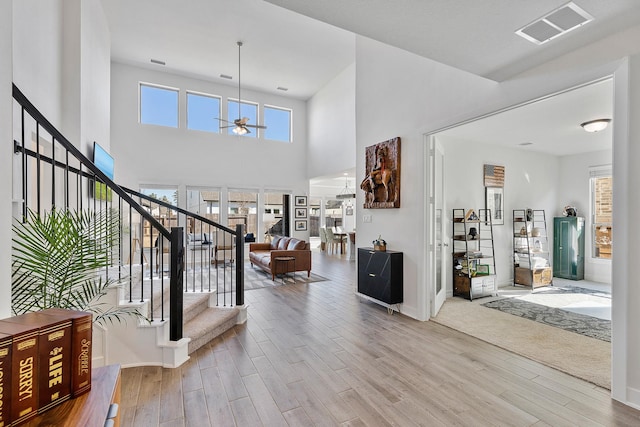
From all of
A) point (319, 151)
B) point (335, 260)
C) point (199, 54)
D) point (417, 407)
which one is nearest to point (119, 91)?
point (199, 54)

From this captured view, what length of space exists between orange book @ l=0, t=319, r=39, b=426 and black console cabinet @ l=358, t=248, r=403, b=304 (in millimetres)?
3652

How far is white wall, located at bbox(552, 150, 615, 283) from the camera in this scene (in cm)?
600

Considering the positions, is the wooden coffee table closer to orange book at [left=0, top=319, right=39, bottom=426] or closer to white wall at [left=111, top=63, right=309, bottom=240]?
white wall at [left=111, top=63, right=309, bottom=240]

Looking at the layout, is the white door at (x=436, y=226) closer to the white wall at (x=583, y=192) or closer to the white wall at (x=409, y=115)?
the white wall at (x=409, y=115)

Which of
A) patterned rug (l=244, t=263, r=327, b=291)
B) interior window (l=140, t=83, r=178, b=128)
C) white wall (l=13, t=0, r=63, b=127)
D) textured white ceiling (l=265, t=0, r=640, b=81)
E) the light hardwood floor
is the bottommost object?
patterned rug (l=244, t=263, r=327, b=291)

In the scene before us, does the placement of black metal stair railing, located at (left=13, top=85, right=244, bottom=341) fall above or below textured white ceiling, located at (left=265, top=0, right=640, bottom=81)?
below

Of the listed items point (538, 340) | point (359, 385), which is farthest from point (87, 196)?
point (538, 340)

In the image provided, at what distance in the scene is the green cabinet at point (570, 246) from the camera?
621 centimetres

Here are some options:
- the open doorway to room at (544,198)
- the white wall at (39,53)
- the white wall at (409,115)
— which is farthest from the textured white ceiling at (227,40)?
the open doorway to room at (544,198)

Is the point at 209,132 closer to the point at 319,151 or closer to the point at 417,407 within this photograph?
the point at 319,151

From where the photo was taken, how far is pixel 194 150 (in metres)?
8.77

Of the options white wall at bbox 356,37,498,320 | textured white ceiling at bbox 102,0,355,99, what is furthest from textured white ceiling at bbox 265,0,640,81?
textured white ceiling at bbox 102,0,355,99

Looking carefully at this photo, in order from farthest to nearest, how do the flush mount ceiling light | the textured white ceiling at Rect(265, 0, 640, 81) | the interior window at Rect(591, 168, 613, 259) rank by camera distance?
1. the interior window at Rect(591, 168, 613, 259)
2. the flush mount ceiling light
3. the textured white ceiling at Rect(265, 0, 640, 81)

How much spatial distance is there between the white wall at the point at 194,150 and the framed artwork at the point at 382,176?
18.0 feet
